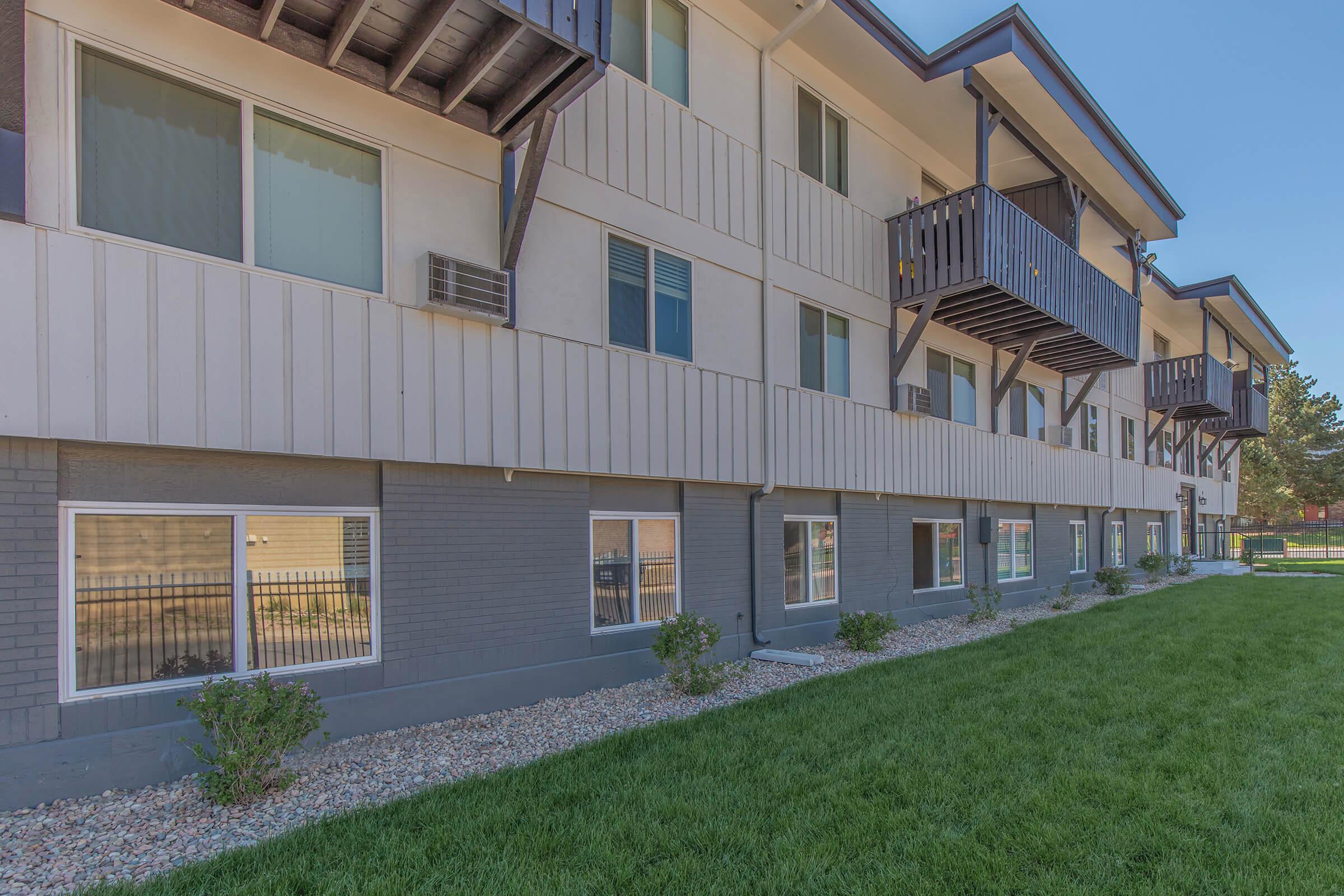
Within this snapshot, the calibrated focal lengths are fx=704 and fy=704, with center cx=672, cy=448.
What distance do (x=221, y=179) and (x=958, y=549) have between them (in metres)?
11.9

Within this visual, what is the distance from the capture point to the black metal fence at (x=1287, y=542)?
2630 centimetres

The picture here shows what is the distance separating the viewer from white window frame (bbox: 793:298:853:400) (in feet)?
30.8

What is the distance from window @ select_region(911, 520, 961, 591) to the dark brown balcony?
1686 centimetres

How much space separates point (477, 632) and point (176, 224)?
375 cm

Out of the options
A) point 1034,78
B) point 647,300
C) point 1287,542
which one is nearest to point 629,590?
point 647,300

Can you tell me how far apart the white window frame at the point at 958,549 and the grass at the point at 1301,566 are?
14.9m

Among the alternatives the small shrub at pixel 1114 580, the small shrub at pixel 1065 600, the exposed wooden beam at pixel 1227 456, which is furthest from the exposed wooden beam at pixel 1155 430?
the exposed wooden beam at pixel 1227 456

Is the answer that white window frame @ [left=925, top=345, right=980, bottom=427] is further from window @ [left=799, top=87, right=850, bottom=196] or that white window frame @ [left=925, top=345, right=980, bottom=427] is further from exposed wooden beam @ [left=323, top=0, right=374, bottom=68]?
exposed wooden beam @ [left=323, top=0, right=374, bottom=68]

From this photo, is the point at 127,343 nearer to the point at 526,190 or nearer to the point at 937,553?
the point at 526,190

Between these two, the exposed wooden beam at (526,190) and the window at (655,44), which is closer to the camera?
the exposed wooden beam at (526,190)

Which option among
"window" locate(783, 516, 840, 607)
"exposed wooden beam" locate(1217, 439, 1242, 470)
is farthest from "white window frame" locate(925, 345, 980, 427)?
"exposed wooden beam" locate(1217, 439, 1242, 470)

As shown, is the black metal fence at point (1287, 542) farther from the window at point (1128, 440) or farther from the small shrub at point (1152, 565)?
the small shrub at point (1152, 565)

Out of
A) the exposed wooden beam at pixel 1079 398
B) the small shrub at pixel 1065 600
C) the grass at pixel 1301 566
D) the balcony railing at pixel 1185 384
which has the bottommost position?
the grass at pixel 1301 566

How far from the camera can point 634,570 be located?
7.54 meters
